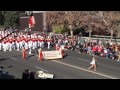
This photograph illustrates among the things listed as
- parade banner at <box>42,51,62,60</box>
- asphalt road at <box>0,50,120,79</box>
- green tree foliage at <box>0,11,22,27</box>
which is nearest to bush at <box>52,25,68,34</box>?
asphalt road at <box>0,50,120,79</box>

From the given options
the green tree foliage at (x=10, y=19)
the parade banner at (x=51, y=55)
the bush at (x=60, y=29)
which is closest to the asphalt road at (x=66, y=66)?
the parade banner at (x=51, y=55)

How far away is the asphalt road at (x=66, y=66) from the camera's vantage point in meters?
23.0

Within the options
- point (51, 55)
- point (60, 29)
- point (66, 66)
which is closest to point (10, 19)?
point (60, 29)

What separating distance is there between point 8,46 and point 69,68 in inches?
437

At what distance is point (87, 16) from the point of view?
144 ft

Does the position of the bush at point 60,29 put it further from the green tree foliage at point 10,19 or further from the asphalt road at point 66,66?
the green tree foliage at point 10,19

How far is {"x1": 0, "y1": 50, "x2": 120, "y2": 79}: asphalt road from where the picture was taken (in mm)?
23000

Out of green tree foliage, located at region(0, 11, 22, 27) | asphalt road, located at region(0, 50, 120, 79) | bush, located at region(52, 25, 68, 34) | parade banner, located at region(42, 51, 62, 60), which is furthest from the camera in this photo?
green tree foliage, located at region(0, 11, 22, 27)

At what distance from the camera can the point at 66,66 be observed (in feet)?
87.7

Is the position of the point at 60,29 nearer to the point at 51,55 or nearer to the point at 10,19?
the point at 51,55

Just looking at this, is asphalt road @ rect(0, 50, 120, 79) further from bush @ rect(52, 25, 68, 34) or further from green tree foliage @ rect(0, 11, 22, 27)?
green tree foliage @ rect(0, 11, 22, 27)
